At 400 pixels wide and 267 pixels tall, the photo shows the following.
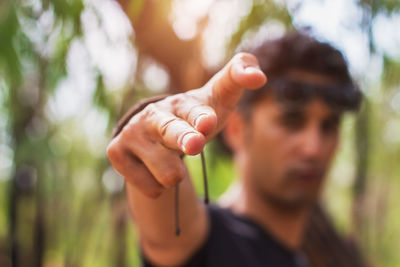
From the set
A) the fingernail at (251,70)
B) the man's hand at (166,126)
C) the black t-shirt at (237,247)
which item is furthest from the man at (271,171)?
the fingernail at (251,70)

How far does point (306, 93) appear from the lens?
1312mm

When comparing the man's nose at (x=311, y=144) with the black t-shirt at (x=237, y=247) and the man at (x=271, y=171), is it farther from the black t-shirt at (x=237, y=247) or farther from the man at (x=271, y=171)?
the black t-shirt at (x=237, y=247)

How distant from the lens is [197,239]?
0.95 m

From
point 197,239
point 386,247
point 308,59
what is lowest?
point 386,247

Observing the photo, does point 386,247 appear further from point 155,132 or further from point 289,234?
point 155,132

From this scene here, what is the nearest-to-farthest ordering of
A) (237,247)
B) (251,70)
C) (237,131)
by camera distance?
(251,70) < (237,247) < (237,131)

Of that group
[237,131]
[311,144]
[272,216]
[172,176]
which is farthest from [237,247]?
[172,176]

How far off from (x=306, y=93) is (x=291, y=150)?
0.20 m

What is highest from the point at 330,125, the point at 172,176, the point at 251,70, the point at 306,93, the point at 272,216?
the point at 251,70

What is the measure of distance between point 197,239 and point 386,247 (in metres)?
7.23

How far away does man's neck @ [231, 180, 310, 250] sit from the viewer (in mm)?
1346

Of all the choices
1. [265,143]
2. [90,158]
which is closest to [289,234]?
[265,143]

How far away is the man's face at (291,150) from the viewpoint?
4.16 ft

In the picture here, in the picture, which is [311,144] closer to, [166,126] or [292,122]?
[292,122]
